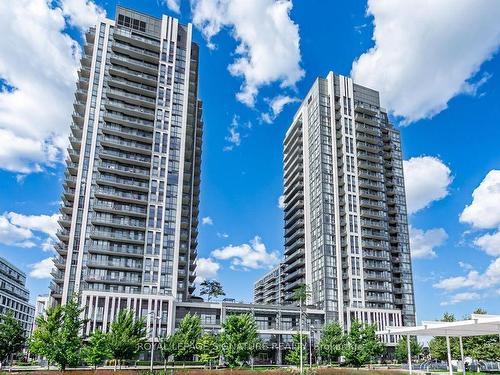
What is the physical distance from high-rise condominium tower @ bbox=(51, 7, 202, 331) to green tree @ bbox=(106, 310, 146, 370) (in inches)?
748

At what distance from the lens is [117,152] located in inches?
3489

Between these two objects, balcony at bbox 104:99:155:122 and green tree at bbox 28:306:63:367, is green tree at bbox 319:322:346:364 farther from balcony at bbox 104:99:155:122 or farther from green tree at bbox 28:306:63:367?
balcony at bbox 104:99:155:122

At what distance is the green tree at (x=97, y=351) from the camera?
5156 cm

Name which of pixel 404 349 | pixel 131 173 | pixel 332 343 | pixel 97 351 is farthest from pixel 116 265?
pixel 404 349

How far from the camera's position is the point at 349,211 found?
10156 cm

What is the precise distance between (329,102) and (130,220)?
56618 millimetres

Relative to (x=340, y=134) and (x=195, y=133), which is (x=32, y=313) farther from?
(x=340, y=134)

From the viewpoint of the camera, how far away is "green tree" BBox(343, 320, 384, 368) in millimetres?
68062

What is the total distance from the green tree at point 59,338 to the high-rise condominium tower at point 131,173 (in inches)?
996

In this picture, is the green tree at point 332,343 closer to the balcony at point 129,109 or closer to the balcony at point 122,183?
the balcony at point 122,183

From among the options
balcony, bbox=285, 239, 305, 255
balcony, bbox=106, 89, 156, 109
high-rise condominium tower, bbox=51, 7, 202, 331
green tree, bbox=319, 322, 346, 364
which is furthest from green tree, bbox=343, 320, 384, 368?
balcony, bbox=106, 89, 156, 109

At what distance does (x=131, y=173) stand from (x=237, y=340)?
44579 mm

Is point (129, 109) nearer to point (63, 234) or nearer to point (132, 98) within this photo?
point (132, 98)

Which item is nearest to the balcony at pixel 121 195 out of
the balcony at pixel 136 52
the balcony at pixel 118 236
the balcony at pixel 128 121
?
the balcony at pixel 118 236
